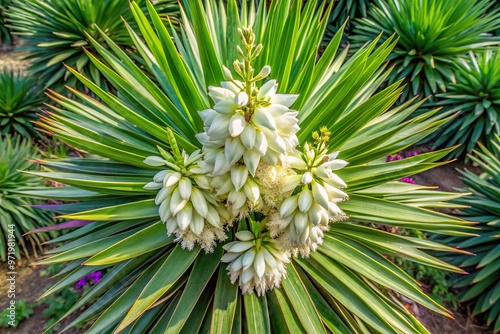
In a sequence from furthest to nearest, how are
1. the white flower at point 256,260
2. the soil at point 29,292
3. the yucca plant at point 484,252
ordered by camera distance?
the soil at point 29,292 → the yucca plant at point 484,252 → the white flower at point 256,260

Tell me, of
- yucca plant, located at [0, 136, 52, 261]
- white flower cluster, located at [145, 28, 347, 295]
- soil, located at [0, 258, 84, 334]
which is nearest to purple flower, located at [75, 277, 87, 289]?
soil, located at [0, 258, 84, 334]

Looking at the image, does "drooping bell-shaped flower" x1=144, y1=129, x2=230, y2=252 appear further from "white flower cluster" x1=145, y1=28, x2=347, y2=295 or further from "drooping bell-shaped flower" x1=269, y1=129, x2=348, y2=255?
"drooping bell-shaped flower" x1=269, y1=129, x2=348, y2=255

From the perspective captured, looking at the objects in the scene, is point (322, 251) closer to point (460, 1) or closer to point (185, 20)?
point (185, 20)

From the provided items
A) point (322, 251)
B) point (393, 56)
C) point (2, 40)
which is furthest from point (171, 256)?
point (2, 40)

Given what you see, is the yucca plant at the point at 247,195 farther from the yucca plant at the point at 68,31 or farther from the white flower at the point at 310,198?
the yucca plant at the point at 68,31

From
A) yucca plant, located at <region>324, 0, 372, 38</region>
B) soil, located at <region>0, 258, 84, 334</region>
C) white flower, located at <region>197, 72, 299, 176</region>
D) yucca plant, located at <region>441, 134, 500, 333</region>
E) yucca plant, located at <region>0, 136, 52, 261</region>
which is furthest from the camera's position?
yucca plant, located at <region>324, 0, 372, 38</region>

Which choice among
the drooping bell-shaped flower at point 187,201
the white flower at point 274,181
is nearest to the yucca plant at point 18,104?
the drooping bell-shaped flower at point 187,201
